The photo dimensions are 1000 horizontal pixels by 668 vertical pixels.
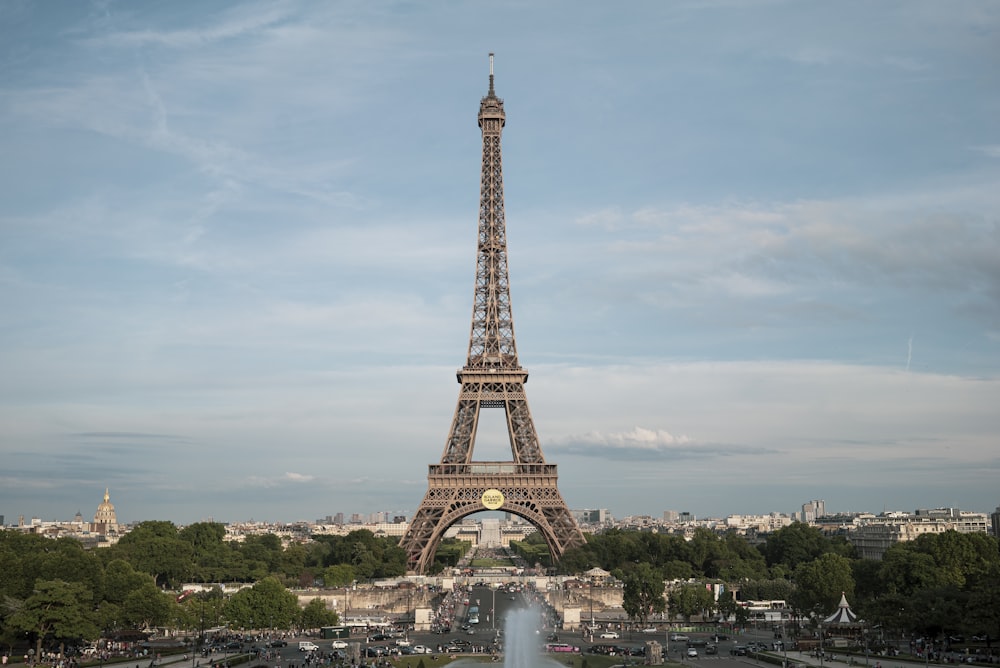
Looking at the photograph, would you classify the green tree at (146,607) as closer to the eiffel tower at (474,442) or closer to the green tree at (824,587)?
the eiffel tower at (474,442)

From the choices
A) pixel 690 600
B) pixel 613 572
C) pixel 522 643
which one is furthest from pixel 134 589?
pixel 613 572

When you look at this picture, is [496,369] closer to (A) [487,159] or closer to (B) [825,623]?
(A) [487,159]

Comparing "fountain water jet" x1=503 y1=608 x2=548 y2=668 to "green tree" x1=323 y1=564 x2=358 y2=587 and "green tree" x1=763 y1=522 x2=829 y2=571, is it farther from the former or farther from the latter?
"green tree" x1=763 y1=522 x2=829 y2=571

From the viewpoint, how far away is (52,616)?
227ft

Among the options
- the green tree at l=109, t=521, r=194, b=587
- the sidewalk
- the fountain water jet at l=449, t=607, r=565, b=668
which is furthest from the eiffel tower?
the sidewalk

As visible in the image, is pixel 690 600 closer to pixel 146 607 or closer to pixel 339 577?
pixel 339 577

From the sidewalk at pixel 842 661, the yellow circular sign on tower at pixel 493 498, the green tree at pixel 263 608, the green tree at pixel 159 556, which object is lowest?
the sidewalk at pixel 842 661

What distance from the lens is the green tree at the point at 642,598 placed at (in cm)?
9256

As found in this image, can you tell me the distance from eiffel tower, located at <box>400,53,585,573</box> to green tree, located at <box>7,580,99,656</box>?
149ft

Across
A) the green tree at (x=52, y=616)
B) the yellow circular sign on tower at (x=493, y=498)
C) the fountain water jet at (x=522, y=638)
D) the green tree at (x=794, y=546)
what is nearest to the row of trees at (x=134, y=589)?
the green tree at (x=52, y=616)

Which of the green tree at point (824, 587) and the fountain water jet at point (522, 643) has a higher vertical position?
the green tree at point (824, 587)

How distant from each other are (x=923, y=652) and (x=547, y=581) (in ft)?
189

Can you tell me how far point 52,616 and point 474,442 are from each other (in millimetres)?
55664

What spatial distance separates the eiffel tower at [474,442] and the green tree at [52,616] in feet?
149
